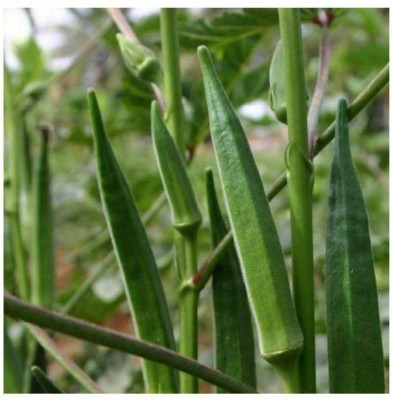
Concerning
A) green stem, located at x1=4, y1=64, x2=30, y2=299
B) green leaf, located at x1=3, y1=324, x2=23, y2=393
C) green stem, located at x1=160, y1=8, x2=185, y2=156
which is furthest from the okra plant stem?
green stem, located at x1=4, y1=64, x2=30, y2=299

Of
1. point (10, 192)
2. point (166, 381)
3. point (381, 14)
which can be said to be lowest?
point (166, 381)

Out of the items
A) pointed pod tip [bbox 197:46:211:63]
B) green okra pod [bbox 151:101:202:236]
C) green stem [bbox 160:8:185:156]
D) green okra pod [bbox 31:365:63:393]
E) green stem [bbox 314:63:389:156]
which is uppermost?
green stem [bbox 160:8:185:156]

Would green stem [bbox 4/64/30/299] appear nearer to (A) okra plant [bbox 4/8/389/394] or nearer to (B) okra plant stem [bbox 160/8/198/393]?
(A) okra plant [bbox 4/8/389/394]

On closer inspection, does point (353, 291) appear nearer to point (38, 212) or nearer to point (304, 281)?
point (304, 281)

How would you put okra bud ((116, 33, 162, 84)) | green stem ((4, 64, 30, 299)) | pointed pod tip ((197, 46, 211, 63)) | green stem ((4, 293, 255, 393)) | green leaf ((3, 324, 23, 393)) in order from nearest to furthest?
green stem ((4, 293, 255, 393)) < pointed pod tip ((197, 46, 211, 63)) < okra bud ((116, 33, 162, 84)) < green leaf ((3, 324, 23, 393)) < green stem ((4, 64, 30, 299))

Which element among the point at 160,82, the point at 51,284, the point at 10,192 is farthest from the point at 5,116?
the point at 160,82

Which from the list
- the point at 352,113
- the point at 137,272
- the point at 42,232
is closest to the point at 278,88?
the point at 352,113
